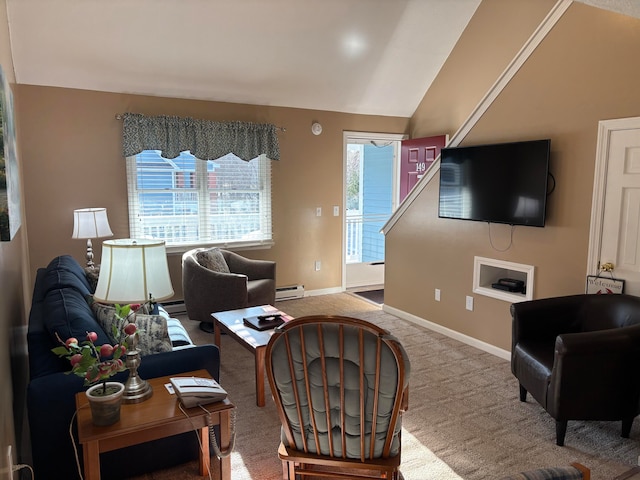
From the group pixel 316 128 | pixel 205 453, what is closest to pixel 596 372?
pixel 205 453

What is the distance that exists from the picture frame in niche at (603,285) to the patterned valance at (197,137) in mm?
3656

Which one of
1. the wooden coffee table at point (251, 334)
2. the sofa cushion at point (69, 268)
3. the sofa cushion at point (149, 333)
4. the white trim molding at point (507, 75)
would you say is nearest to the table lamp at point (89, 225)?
the sofa cushion at point (69, 268)

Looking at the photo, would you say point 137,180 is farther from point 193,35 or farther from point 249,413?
point 249,413

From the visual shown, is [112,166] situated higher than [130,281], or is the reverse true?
[112,166]

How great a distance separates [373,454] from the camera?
5.90ft

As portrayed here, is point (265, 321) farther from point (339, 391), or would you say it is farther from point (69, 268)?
point (339, 391)

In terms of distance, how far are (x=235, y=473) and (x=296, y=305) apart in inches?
133

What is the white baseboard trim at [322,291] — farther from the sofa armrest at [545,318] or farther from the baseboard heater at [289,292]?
the sofa armrest at [545,318]

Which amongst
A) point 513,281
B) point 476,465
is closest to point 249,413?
point 476,465

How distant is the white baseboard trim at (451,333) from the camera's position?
398cm

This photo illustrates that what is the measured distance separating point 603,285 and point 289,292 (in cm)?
369

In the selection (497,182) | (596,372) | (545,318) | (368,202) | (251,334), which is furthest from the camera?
(368,202)

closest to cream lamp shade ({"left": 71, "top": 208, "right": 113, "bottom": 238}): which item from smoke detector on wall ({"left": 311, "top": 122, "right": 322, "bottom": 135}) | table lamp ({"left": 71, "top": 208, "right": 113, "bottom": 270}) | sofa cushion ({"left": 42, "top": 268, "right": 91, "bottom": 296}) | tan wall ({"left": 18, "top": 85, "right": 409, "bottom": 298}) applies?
table lamp ({"left": 71, "top": 208, "right": 113, "bottom": 270})

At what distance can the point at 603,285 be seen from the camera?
10.5 ft
